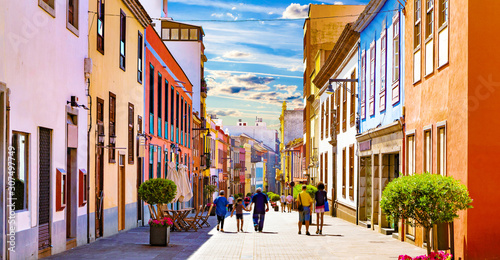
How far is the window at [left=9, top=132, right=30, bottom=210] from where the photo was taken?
39.1 ft

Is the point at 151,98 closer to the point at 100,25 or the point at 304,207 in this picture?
the point at 304,207

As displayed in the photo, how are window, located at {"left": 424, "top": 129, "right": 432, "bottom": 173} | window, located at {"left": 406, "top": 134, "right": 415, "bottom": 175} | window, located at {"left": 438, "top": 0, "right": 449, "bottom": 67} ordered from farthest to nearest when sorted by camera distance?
window, located at {"left": 406, "top": 134, "right": 415, "bottom": 175} → window, located at {"left": 424, "top": 129, "right": 432, "bottom": 173} → window, located at {"left": 438, "top": 0, "right": 449, "bottom": 67}

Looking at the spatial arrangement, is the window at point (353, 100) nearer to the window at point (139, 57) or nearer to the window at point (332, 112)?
the window at point (332, 112)

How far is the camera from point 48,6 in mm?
13516

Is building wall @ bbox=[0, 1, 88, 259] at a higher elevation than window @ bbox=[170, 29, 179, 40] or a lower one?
lower

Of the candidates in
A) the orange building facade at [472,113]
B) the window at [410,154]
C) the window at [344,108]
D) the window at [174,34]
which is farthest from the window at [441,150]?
the window at [174,34]

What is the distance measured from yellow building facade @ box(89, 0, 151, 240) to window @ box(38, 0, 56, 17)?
3.18 m

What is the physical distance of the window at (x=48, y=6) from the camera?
42.8 feet

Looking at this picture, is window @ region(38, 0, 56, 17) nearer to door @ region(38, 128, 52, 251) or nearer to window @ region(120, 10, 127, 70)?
door @ region(38, 128, 52, 251)

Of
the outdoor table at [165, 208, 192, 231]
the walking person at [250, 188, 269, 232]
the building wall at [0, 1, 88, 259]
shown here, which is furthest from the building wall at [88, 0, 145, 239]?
the walking person at [250, 188, 269, 232]

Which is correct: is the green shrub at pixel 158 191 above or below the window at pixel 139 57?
below

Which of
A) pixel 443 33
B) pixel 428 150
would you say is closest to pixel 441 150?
pixel 428 150

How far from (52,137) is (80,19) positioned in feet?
11.3

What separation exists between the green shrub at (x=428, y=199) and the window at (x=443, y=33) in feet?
10.8
